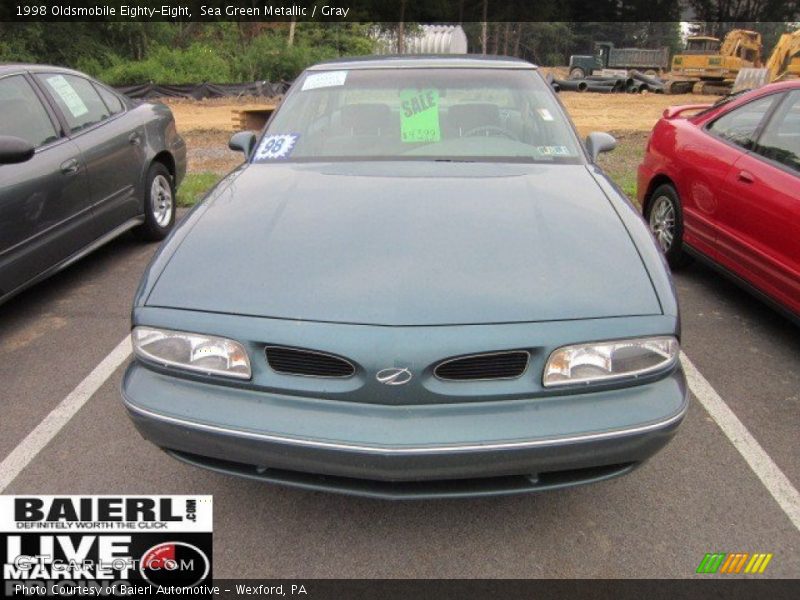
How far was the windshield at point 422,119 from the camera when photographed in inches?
129

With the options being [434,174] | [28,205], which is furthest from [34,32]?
[434,174]

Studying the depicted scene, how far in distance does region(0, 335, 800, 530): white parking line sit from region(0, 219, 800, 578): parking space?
3 cm

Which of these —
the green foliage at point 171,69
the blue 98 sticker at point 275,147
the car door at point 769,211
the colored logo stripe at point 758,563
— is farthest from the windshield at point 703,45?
the colored logo stripe at point 758,563

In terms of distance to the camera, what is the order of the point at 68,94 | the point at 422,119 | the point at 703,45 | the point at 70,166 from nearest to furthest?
1. the point at 422,119
2. the point at 70,166
3. the point at 68,94
4. the point at 703,45

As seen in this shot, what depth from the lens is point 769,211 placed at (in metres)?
3.65

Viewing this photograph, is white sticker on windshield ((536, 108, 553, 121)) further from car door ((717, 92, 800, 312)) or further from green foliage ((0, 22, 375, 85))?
green foliage ((0, 22, 375, 85))

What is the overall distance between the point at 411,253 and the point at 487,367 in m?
0.51

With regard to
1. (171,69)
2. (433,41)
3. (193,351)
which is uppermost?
(433,41)

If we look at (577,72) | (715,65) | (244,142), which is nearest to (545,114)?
(244,142)

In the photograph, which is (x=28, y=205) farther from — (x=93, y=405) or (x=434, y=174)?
(x=434, y=174)

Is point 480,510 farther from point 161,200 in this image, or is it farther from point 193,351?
point 161,200

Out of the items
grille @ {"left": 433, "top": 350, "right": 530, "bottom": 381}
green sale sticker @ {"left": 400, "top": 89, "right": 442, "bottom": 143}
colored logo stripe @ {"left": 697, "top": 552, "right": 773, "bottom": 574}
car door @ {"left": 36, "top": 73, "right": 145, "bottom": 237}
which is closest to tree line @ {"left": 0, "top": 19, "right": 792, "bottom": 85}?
car door @ {"left": 36, "top": 73, "right": 145, "bottom": 237}

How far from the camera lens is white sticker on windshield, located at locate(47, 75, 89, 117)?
181 inches

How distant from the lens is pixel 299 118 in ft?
11.5
